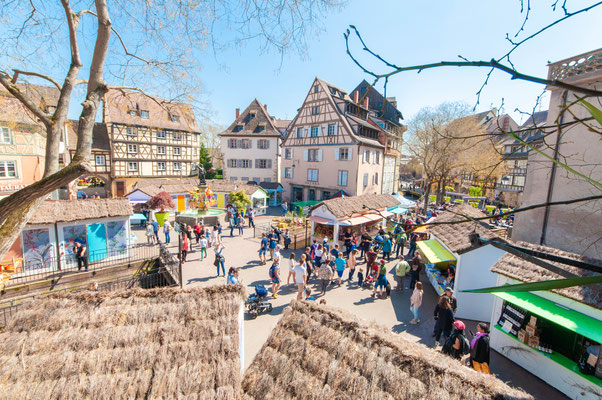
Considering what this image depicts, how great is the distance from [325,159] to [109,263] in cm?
2095

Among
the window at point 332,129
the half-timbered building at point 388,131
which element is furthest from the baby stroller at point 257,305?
the half-timbered building at point 388,131

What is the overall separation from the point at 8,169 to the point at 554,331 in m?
30.9

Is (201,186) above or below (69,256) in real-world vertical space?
above

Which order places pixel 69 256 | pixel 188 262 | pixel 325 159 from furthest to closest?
pixel 325 159 < pixel 188 262 < pixel 69 256

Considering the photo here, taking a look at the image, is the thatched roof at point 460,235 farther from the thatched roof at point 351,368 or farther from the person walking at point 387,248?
the thatched roof at point 351,368

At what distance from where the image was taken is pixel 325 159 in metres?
→ 28.9

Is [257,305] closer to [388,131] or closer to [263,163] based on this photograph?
[263,163]

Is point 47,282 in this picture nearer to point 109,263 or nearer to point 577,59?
point 109,263

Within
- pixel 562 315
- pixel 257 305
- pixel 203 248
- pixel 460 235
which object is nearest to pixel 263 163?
pixel 203 248

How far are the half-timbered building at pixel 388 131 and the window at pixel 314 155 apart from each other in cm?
736

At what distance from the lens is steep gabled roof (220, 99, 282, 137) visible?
115 feet

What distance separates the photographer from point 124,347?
369 cm

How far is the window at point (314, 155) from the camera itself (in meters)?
29.4

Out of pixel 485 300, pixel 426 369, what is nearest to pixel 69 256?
pixel 426 369
